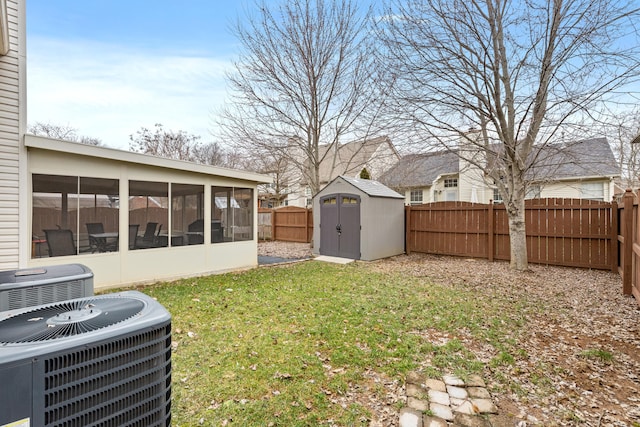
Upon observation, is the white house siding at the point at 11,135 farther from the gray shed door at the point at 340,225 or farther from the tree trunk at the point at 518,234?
the tree trunk at the point at 518,234

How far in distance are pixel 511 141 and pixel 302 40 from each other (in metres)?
7.61

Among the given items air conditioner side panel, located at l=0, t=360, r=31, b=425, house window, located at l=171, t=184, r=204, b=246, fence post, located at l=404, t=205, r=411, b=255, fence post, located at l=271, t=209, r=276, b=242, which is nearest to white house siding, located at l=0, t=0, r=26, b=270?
house window, located at l=171, t=184, r=204, b=246

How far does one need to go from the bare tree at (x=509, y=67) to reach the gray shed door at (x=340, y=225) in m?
3.00

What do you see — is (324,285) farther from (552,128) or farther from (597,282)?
(552,128)

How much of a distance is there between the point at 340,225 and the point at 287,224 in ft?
17.1

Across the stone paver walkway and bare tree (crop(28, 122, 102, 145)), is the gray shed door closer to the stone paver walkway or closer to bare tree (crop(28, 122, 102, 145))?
the stone paver walkway

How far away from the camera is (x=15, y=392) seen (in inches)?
37.0

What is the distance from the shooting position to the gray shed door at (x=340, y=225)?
372 inches

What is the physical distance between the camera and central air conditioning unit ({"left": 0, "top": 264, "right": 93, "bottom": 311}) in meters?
1.73

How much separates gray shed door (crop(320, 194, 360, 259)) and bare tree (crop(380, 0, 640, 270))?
3000 mm

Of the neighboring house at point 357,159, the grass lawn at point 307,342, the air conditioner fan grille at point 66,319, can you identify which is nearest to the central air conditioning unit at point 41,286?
the air conditioner fan grille at point 66,319

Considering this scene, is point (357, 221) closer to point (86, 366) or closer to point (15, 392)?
point (86, 366)

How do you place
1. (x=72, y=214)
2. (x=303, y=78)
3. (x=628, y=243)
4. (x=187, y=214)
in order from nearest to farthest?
1. (x=628, y=243)
2. (x=72, y=214)
3. (x=187, y=214)
4. (x=303, y=78)

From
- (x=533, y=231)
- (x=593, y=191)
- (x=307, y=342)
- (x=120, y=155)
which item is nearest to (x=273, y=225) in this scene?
(x=120, y=155)
